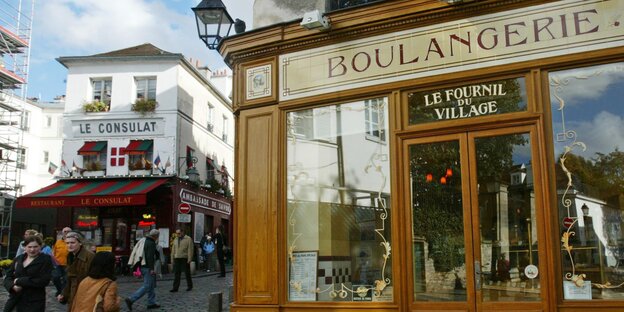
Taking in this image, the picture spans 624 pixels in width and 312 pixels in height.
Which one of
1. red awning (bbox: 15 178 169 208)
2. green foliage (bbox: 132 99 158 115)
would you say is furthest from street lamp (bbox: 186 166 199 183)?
green foliage (bbox: 132 99 158 115)

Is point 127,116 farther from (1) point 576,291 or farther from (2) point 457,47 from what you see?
(1) point 576,291

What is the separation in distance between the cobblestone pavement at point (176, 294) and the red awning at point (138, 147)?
5575 mm

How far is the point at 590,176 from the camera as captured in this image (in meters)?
5.88

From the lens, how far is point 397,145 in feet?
21.9

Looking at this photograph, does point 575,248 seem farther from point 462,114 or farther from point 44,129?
point 44,129

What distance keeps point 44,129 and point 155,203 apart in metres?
20.1

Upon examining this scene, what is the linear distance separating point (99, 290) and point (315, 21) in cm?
382

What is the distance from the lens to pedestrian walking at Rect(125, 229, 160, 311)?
1131 centimetres

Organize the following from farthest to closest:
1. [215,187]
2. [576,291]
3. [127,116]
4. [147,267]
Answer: [215,187]
[127,116]
[147,267]
[576,291]

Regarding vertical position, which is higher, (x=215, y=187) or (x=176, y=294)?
(x=215, y=187)

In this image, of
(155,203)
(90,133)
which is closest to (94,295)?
(155,203)

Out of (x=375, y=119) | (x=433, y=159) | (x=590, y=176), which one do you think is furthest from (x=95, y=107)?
(x=590, y=176)

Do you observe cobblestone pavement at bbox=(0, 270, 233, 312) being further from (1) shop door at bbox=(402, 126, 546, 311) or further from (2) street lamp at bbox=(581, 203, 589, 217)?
(2) street lamp at bbox=(581, 203, 589, 217)

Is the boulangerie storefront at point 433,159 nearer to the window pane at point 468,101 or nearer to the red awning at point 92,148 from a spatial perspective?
the window pane at point 468,101
